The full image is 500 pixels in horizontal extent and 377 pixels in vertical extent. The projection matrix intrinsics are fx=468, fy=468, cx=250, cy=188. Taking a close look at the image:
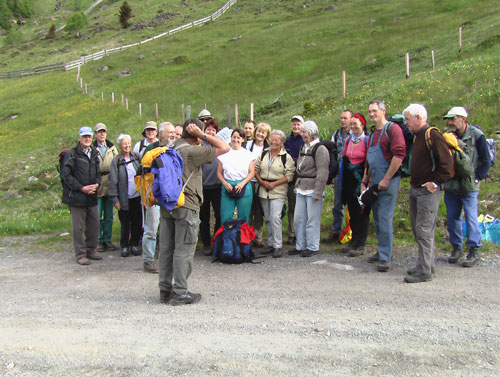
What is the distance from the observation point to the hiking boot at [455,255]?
7.46 metres

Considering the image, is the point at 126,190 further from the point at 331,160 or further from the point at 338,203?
the point at 338,203

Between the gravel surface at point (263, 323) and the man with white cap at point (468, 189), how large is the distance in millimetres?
350

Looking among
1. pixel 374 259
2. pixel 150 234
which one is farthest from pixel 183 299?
pixel 374 259

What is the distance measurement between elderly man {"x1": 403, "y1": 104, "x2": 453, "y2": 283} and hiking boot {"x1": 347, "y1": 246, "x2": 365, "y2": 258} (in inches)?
63.0

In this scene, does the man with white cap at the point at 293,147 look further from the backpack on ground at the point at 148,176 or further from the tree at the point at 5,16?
the tree at the point at 5,16

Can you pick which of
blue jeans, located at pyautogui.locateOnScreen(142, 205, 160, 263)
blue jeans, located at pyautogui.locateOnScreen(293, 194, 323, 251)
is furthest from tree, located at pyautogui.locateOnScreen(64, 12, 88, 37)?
blue jeans, located at pyautogui.locateOnScreen(293, 194, 323, 251)

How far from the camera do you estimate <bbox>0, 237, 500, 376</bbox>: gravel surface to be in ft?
13.9

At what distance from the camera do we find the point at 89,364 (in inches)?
172

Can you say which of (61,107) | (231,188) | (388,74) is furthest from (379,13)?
(231,188)

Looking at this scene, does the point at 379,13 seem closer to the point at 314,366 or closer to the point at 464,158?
the point at 464,158

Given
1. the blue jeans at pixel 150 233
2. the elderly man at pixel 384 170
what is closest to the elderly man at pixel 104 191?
the blue jeans at pixel 150 233

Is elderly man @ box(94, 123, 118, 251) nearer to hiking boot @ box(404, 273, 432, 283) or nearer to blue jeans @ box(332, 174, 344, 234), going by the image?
blue jeans @ box(332, 174, 344, 234)

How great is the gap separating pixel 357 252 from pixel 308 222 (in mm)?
993

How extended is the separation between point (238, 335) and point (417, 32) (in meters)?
37.3
